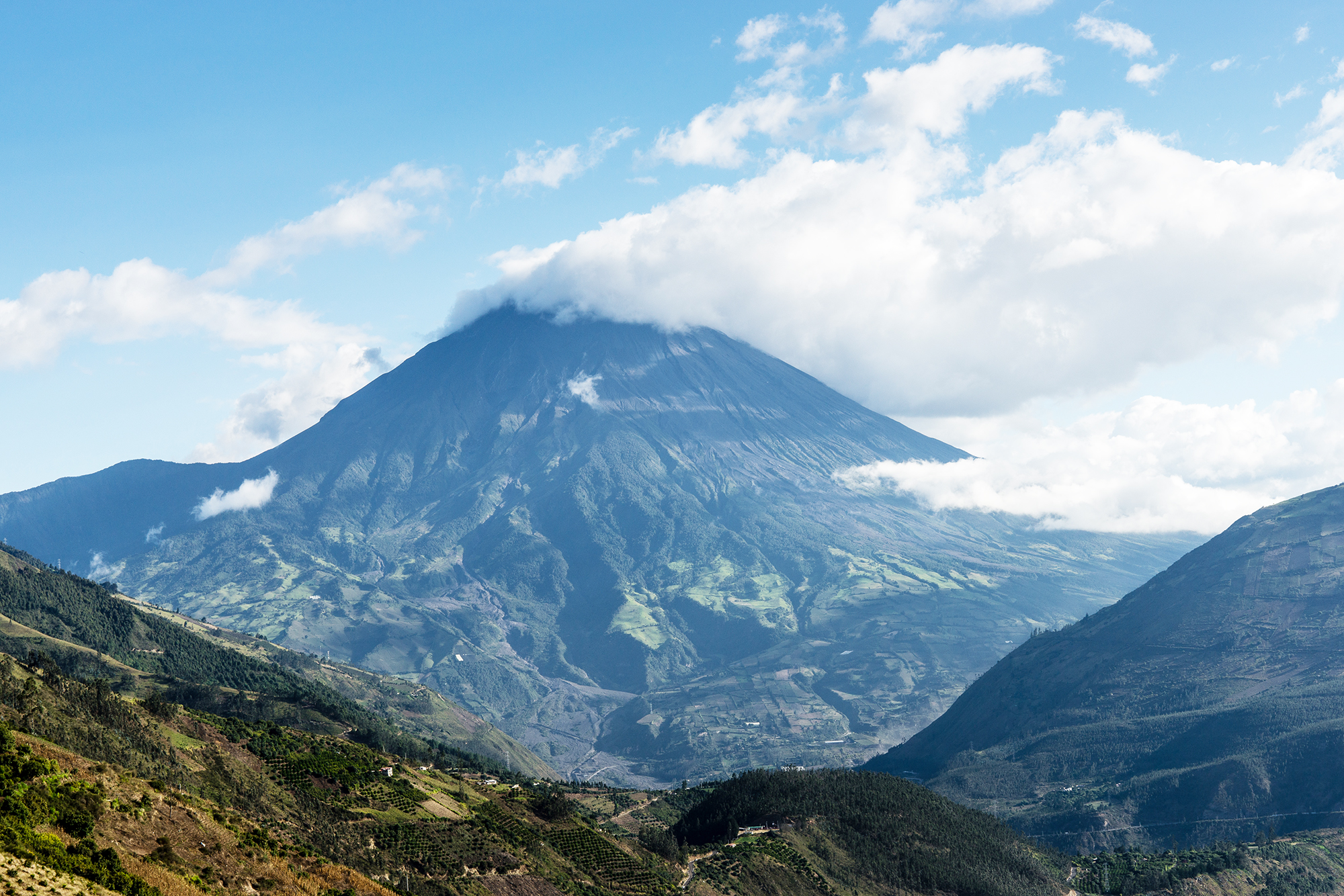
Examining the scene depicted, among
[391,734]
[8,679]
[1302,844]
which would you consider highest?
[8,679]

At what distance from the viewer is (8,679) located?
85.6 metres

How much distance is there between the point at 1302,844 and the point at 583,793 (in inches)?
5004

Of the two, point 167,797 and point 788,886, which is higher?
point 167,797

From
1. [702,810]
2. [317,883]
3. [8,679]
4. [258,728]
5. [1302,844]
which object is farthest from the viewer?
[1302,844]

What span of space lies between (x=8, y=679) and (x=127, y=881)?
46.1 metres

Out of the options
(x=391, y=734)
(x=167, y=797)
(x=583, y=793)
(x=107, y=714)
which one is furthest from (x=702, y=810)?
(x=167, y=797)

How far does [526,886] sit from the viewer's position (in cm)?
9425

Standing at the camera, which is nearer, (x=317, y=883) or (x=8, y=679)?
(x=317, y=883)

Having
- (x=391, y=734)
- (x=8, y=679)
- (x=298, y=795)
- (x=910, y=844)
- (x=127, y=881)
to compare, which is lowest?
(x=910, y=844)

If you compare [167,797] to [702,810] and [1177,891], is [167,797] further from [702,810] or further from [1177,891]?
[1177,891]

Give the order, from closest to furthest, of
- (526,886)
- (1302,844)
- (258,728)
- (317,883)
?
1. (317,883)
2. (526,886)
3. (258,728)
4. (1302,844)

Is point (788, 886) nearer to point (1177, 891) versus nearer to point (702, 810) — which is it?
point (702, 810)

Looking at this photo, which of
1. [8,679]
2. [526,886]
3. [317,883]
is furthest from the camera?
[526,886]

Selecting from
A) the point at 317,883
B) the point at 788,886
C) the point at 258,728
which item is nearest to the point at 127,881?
the point at 317,883
